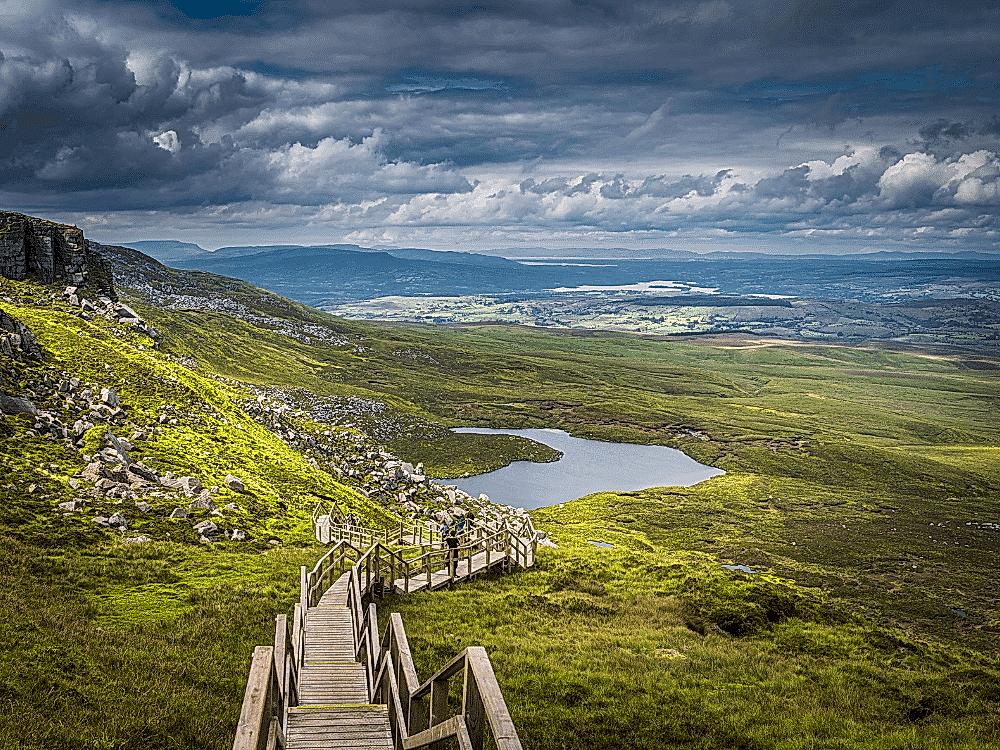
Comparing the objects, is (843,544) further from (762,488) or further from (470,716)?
(470,716)

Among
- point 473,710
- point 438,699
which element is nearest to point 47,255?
point 438,699

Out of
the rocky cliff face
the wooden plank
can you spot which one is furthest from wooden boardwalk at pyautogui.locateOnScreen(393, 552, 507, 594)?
the rocky cliff face

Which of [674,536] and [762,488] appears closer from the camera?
[674,536]

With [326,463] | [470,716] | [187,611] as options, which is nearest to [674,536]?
[326,463]

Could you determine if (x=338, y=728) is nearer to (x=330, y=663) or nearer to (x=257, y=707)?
(x=257, y=707)

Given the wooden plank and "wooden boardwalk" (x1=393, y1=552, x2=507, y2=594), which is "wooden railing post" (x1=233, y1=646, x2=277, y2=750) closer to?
the wooden plank

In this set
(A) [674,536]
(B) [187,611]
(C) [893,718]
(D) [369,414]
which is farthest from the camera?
(D) [369,414]
